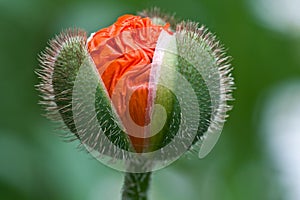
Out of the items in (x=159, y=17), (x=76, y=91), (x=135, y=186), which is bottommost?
(x=135, y=186)

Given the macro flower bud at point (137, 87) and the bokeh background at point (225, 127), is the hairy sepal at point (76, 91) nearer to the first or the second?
the macro flower bud at point (137, 87)

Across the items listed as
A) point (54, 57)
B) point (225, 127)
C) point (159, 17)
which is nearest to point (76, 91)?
point (54, 57)

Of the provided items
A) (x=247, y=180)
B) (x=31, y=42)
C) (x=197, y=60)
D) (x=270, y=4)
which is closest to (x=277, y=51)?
(x=270, y=4)

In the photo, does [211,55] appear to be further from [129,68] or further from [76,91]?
[76,91]

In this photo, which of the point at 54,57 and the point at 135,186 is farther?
the point at 135,186

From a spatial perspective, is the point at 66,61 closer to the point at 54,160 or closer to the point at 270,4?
the point at 54,160

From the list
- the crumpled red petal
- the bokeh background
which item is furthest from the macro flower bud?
the bokeh background

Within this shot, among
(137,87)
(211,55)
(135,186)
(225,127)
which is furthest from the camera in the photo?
(225,127)
